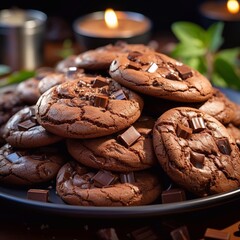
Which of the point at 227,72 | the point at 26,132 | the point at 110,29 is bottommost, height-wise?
the point at 110,29

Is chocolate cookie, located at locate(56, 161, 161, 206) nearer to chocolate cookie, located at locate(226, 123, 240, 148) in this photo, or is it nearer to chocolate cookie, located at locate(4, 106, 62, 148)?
chocolate cookie, located at locate(4, 106, 62, 148)

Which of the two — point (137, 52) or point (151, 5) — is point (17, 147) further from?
point (151, 5)

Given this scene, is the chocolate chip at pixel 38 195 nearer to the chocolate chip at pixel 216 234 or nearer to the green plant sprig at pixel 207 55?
the chocolate chip at pixel 216 234

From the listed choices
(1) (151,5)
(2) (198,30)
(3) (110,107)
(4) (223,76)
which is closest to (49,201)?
(3) (110,107)

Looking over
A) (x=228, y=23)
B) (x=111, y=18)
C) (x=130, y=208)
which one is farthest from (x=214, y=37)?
(x=130, y=208)

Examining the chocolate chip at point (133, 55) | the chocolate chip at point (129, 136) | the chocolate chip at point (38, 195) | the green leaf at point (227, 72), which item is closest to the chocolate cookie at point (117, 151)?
the chocolate chip at point (129, 136)

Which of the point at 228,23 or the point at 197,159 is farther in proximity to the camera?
the point at 228,23

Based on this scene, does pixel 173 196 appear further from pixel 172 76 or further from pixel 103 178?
pixel 172 76
